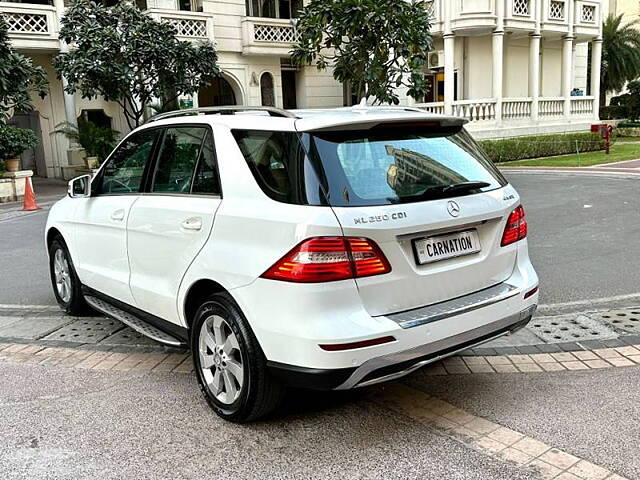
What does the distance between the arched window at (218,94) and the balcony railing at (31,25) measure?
640 cm

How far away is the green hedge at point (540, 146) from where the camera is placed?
20.6 meters

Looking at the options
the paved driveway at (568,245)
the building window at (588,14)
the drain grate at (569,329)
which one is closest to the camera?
the drain grate at (569,329)

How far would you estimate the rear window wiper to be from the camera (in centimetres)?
339

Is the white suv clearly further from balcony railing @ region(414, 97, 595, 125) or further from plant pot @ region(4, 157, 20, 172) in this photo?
balcony railing @ region(414, 97, 595, 125)

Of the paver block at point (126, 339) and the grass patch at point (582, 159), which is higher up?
the grass patch at point (582, 159)

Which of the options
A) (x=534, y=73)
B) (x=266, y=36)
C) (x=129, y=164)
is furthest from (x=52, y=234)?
(x=534, y=73)

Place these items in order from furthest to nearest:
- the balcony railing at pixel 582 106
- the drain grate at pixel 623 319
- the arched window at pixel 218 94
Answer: the balcony railing at pixel 582 106
the arched window at pixel 218 94
the drain grate at pixel 623 319

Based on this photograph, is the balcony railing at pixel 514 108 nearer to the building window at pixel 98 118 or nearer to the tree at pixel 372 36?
the tree at pixel 372 36

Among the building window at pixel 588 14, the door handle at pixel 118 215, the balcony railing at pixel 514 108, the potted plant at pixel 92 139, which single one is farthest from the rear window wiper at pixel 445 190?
the building window at pixel 588 14

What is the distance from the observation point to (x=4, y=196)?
15.9 metres

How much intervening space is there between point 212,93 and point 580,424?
81.5 ft

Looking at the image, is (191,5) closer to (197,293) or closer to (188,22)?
→ (188,22)

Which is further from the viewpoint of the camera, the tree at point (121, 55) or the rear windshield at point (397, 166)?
the tree at point (121, 55)

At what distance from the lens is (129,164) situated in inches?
187
